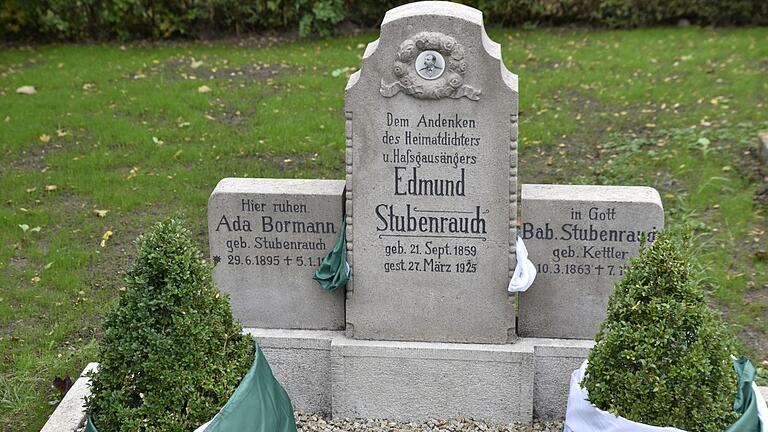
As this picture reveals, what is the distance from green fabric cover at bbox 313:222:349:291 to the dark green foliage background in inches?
342

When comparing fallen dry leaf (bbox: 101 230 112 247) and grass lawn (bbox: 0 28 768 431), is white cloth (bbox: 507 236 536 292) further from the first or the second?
fallen dry leaf (bbox: 101 230 112 247)

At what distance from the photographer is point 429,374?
5594 mm

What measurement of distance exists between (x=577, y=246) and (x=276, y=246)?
67.5 inches

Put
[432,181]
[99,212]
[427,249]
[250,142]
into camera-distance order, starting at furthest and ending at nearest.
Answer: [250,142]
[99,212]
[427,249]
[432,181]

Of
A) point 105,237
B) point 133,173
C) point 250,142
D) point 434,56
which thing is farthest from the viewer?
point 250,142

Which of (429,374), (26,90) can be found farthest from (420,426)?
(26,90)

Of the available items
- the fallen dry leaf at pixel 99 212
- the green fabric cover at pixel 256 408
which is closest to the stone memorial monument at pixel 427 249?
the green fabric cover at pixel 256 408

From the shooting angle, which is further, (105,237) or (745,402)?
(105,237)

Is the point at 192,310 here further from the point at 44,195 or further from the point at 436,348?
the point at 44,195

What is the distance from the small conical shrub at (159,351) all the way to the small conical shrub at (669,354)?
1818 mm

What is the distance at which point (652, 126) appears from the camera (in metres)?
9.82

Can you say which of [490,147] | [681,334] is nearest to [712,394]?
[681,334]

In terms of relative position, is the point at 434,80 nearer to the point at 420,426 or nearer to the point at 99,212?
the point at 420,426

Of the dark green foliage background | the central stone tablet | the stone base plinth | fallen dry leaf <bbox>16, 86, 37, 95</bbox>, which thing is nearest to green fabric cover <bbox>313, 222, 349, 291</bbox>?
the central stone tablet
